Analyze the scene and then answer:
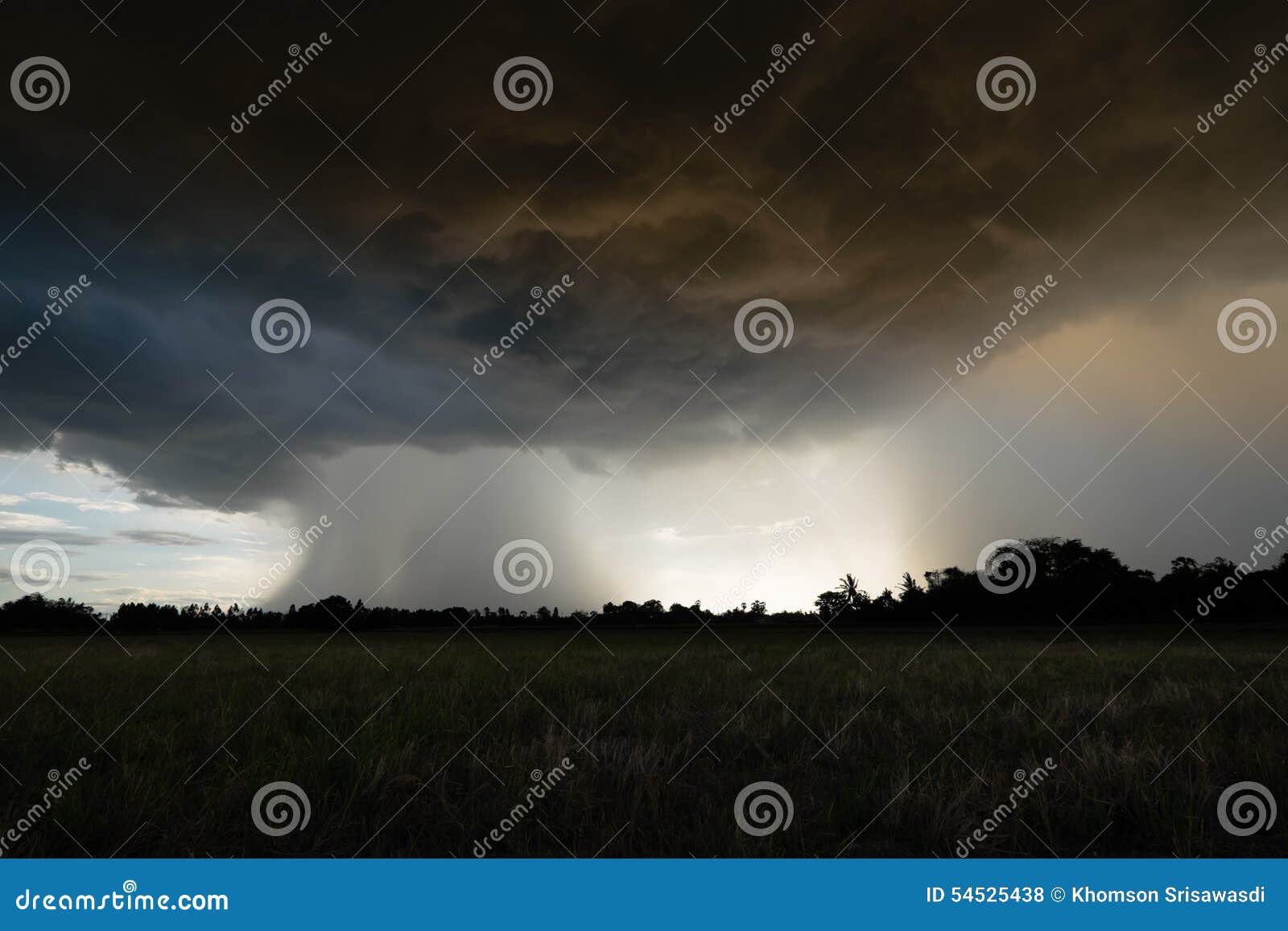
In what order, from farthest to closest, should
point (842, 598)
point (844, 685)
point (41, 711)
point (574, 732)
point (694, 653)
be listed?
point (842, 598), point (694, 653), point (844, 685), point (41, 711), point (574, 732)

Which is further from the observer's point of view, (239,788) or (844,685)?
(844,685)

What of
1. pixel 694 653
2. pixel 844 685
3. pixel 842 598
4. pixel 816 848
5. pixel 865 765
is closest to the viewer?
pixel 816 848

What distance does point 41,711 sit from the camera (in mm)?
6488

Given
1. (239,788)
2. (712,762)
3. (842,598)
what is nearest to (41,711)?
(239,788)

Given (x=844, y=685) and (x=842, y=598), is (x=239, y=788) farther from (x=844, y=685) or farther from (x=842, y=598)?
(x=842, y=598)

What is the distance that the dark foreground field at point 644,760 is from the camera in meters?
3.81

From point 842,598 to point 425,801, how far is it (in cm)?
4879

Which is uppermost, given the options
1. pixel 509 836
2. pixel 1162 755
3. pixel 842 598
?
pixel 842 598

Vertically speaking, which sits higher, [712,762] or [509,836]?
[712,762]

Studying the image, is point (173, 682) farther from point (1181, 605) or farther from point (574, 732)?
point (1181, 605)

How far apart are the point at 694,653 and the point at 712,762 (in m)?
8.23

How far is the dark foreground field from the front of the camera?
12.5 feet

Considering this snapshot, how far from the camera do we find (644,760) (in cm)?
464

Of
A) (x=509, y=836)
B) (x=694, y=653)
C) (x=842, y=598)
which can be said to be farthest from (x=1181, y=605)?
(x=509, y=836)
